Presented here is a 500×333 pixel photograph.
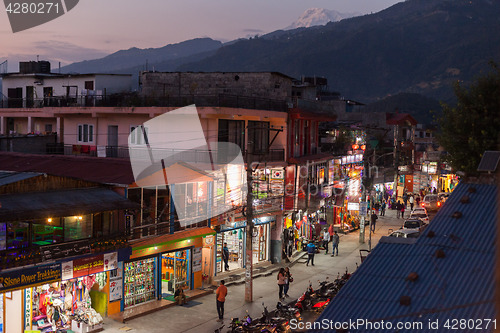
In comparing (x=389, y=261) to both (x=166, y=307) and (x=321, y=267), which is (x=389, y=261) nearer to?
(x=166, y=307)

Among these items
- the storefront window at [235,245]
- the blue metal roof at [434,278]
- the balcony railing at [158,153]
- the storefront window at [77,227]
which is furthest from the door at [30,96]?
the blue metal roof at [434,278]

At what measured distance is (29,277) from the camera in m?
19.7

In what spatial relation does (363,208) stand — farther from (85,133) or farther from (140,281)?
(85,133)

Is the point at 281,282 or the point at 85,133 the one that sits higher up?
the point at 85,133

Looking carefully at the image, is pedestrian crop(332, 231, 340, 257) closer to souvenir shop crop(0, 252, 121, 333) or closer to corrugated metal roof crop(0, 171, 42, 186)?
souvenir shop crop(0, 252, 121, 333)

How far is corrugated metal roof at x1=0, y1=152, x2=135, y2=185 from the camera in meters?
25.8

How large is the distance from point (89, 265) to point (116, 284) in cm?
247

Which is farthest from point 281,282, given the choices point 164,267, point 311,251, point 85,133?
point 85,133

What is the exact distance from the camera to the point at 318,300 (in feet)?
82.0

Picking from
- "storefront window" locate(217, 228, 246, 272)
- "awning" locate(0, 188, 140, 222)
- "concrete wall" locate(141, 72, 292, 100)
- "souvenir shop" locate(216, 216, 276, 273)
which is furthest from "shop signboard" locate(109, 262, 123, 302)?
"concrete wall" locate(141, 72, 292, 100)

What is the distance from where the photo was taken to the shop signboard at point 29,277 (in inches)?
745

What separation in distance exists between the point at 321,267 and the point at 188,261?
10.4 m

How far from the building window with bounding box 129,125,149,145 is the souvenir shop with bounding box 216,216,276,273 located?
8.45m

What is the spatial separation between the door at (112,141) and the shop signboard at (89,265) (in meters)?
15.0
